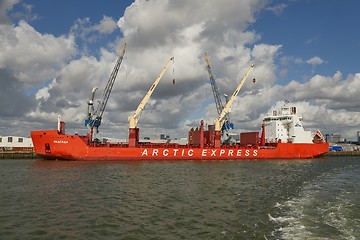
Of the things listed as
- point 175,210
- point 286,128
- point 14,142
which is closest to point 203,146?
point 286,128

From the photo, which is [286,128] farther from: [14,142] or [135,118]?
[14,142]

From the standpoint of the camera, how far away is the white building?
75.3 meters

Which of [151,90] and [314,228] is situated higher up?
[151,90]

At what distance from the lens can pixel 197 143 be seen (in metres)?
61.2

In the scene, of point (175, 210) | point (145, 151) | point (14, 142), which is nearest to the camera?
point (175, 210)

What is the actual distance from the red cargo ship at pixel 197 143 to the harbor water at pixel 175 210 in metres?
18.5

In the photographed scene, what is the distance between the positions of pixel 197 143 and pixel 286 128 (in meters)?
18.9

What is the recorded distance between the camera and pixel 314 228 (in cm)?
1249

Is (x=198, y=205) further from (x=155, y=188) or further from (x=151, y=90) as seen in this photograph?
(x=151, y=90)

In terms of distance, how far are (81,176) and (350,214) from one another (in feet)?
72.2

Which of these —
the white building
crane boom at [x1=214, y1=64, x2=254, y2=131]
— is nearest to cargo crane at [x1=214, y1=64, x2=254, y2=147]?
crane boom at [x1=214, y1=64, x2=254, y2=131]

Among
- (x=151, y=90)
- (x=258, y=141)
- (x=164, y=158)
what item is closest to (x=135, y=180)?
(x=164, y=158)

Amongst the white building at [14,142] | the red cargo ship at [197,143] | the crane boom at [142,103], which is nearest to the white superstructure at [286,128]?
the red cargo ship at [197,143]

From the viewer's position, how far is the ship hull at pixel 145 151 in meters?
43.2
